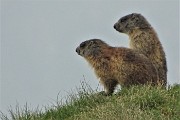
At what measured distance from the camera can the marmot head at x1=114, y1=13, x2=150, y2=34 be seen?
46.2ft

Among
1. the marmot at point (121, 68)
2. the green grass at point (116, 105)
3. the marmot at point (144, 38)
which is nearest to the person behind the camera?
the green grass at point (116, 105)

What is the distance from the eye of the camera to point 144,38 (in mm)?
13578

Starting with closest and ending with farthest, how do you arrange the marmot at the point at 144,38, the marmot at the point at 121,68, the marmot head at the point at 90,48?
the marmot at the point at 121,68 < the marmot head at the point at 90,48 < the marmot at the point at 144,38

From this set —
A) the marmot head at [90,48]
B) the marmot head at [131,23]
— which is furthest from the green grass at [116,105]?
the marmot head at [131,23]

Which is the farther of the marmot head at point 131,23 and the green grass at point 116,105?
the marmot head at point 131,23

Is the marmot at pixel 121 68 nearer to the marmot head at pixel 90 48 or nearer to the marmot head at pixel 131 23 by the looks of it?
the marmot head at pixel 90 48

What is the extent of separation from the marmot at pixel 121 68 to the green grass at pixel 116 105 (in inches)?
29.4

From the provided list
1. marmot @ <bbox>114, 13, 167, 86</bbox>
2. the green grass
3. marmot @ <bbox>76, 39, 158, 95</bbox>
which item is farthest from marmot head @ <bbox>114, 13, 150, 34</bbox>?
the green grass

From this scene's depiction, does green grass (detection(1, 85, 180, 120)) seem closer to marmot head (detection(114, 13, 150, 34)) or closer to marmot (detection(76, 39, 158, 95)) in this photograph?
marmot (detection(76, 39, 158, 95))

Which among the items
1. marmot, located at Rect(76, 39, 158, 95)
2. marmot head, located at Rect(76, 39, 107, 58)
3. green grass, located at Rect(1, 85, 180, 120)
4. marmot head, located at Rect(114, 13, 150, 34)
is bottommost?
green grass, located at Rect(1, 85, 180, 120)

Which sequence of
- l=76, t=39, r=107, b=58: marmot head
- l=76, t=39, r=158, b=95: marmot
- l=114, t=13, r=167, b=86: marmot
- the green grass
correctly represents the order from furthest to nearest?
l=114, t=13, r=167, b=86: marmot < l=76, t=39, r=107, b=58: marmot head < l=76, t=39, r=158, b=95: marmot < the green grass

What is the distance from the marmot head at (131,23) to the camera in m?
14.1

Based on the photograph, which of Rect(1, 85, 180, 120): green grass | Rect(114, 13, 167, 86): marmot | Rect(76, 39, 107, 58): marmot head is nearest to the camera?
Rect(1, 85, 180, 120): green grass

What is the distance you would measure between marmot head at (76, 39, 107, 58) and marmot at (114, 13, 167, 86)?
1.13 m
